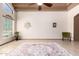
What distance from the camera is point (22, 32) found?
13477 millimetres

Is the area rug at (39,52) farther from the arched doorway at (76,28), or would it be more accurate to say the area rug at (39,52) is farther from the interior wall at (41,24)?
the interior wall at (41,24)

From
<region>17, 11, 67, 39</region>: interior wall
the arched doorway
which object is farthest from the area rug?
<region>17, 11, 67, 39</region>: interior wall

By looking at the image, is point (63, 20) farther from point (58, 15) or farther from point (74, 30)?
point (74, 30)

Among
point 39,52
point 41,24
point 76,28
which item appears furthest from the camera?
point 41,24

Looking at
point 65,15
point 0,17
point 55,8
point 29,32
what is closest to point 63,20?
point 65,15

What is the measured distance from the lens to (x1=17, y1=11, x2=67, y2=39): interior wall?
13477 millimetres

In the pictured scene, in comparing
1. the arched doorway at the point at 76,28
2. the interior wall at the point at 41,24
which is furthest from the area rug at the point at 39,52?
the interior wall at the point at 41,24

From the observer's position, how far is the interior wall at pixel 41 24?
44.2 feet

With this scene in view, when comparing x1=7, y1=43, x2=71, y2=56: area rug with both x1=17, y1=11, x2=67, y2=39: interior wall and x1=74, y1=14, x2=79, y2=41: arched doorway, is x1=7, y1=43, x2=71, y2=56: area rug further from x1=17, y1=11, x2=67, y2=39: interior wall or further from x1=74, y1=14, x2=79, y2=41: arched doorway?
x1=17, y1=11, x2=67, y2=39: interior wall

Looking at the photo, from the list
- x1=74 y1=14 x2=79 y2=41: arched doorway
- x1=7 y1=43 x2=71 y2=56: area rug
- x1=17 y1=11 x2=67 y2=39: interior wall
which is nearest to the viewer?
x1=7 y1=43 x2=71 y2=56: area rug

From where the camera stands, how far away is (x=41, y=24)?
1356 cm

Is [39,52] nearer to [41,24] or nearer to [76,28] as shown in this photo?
[76,28]

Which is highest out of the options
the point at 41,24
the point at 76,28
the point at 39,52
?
the point at 41,24

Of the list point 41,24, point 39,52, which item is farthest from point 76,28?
point 39,52
